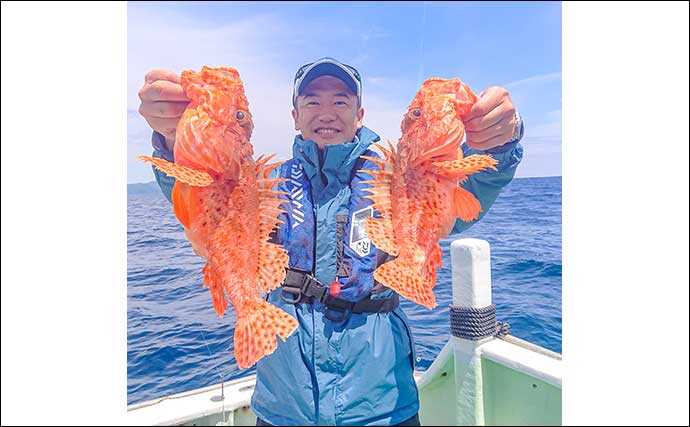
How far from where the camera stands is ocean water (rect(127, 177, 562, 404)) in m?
2.12

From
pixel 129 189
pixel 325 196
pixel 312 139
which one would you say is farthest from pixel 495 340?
pixel 129 189

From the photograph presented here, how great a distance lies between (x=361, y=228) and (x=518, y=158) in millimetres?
680

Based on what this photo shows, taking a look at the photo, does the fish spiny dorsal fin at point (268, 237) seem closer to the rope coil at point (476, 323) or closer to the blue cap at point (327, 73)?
the blue cap at point (327, 73)

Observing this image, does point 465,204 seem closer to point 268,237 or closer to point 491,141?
point 491,141

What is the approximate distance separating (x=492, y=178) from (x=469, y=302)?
1.16 metres

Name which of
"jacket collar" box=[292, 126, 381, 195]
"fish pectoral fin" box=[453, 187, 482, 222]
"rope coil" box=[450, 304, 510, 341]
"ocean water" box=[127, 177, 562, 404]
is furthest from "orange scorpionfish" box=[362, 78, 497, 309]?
"rope coil" box=[450, 304, 510, 341]

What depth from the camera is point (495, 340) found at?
280cm

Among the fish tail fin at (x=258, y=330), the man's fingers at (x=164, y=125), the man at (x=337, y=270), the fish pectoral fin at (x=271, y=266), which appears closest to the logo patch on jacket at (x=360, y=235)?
the man at (x=337, y=270)

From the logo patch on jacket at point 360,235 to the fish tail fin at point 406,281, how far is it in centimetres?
14

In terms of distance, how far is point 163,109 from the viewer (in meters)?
1.53

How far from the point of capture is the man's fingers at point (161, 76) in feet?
4.86

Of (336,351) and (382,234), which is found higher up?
(382,234)

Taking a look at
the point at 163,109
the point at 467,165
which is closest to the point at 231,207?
the point at 163,109
